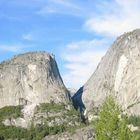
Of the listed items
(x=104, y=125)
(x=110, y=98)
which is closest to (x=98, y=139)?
(x=104, y=125)

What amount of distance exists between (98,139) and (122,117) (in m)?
3.56

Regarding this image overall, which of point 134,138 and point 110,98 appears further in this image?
point 110,98

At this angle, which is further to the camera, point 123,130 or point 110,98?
point 110,98

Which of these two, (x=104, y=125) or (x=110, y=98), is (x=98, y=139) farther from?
(x=110, y=98)

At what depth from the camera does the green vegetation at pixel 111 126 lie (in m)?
57.5

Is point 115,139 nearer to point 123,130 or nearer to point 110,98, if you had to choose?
point 123,130

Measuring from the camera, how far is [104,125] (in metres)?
58.7

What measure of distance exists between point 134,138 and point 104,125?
11.4ft

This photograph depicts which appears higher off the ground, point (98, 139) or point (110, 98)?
point (110, 98)

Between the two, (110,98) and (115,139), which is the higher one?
(110,98)

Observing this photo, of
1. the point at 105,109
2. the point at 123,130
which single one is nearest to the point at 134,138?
the point at 123,130

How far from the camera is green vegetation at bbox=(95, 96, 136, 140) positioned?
5750 cm

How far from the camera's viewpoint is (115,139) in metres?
57.9

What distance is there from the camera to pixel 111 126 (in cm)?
5828
